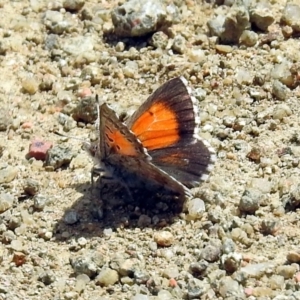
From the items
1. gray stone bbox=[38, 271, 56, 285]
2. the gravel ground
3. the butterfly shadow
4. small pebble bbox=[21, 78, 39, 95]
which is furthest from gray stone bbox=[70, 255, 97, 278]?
small pebble bbox=[21, 78, 39, 95]

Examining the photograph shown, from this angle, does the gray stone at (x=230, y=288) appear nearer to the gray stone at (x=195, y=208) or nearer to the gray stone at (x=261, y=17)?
the gray stone at (x=195, y=208)

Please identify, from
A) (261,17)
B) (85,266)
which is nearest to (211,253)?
(85,266)

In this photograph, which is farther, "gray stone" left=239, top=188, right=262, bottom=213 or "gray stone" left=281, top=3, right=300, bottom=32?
"gray stone" left=281, top=3, right=300, bottom=32

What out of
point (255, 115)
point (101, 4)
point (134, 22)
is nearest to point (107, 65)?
point (134, 22)

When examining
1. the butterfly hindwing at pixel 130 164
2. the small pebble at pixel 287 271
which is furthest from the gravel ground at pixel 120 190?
the butterfly hindwing at pixel 130 164

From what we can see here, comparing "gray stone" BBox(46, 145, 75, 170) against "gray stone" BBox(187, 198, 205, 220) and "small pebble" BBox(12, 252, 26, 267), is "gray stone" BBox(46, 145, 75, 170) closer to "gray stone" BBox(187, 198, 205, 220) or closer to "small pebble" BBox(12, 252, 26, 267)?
"small pebble" BBox(12, 252, 26, 267)

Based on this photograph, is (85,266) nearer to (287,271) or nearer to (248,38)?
(287,271)

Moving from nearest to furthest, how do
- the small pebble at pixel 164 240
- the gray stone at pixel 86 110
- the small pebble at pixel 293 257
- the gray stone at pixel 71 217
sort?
1. the small pebble at pixel 293 257
2. the small pebble at pixel 164 240
3. the gray stone at pixel 71 217
4. the gray stone at pixel 86 110
